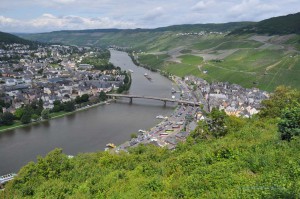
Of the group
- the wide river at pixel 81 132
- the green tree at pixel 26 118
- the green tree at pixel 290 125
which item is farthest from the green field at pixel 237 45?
the green tree at pixel 290 125

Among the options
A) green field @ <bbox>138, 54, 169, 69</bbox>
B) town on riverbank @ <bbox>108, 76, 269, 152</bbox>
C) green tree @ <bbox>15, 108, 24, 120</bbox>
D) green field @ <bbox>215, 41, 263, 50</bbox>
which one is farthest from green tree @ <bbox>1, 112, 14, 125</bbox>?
green field @ <bbox>215, 41, 263, 50</bbox>

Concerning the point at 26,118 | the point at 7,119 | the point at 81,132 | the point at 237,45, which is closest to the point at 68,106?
the point at 26,118

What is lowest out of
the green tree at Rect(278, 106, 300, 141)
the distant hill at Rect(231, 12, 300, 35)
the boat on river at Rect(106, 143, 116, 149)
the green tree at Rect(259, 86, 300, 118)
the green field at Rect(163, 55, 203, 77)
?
the boat on river at Rect(106, 143, 116, 149)

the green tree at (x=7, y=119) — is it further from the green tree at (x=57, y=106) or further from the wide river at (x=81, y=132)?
the green tree at (x=57, y=106)

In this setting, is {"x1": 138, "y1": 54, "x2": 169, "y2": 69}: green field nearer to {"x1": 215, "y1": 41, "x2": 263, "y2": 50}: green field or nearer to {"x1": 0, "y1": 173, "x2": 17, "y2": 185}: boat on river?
{"x1": 215, "y1": 41, "x2": 263, "y2": 50}: green field

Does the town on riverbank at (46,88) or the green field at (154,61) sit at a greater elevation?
the green field at (154,61)

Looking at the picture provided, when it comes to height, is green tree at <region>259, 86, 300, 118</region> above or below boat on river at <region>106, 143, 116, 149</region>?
above
